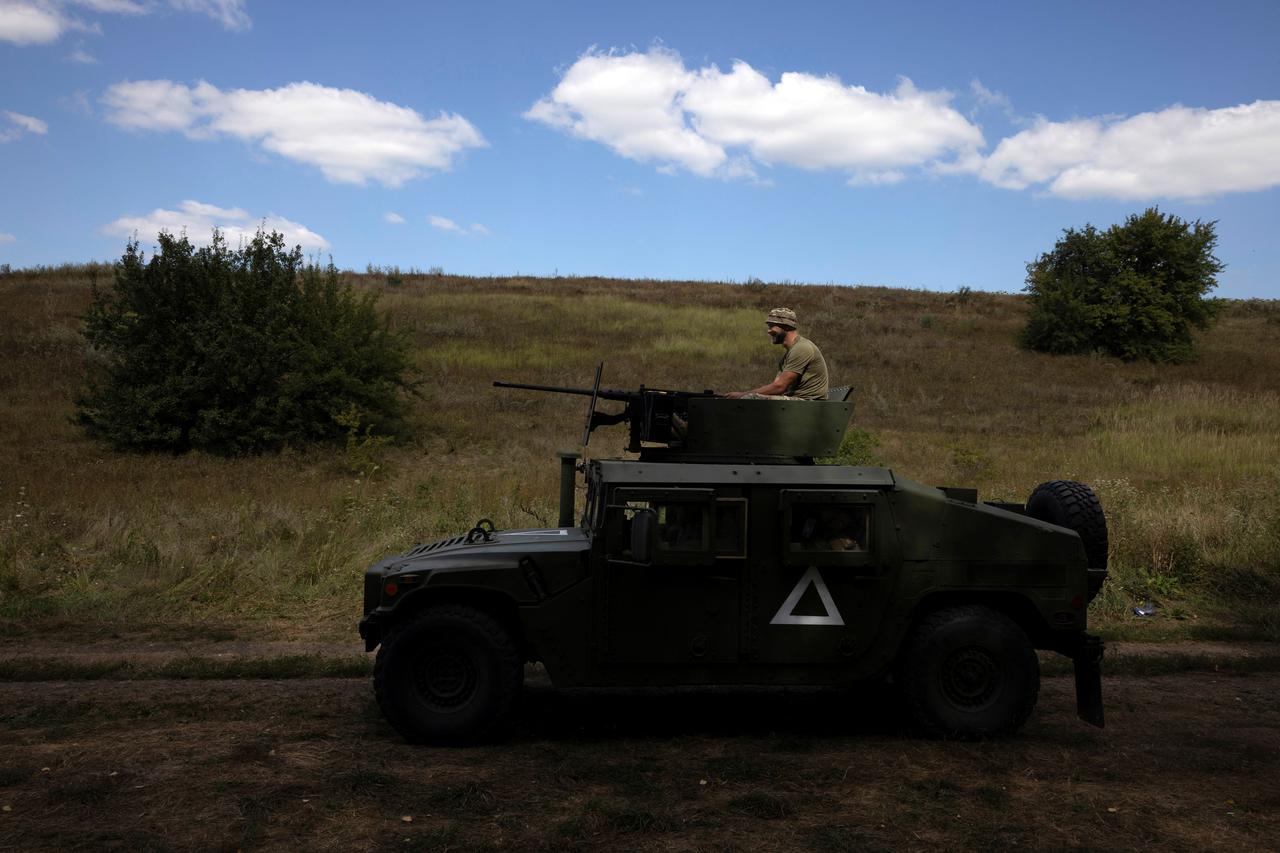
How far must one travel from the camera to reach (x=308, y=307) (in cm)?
2178

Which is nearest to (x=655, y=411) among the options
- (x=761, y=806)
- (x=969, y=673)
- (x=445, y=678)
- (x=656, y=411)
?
(x=656, y=411)

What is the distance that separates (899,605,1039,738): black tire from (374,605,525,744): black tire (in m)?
2.55

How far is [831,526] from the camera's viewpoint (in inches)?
262

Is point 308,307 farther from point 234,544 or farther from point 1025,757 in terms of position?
point 1025,757

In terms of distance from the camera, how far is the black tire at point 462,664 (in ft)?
21.1

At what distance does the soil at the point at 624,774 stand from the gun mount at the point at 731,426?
6.14ft

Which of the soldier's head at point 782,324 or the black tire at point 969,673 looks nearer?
the black tire at point 969,673

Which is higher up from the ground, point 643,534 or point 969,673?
point 643,534

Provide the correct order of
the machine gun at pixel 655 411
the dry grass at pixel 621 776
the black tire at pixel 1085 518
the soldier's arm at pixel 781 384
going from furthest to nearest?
the soldier's arm at pixel 781 384 → the machine gun at pixel 655 411 → the black tire at pixel 1085 518 → the dry grass at pixel 621 776

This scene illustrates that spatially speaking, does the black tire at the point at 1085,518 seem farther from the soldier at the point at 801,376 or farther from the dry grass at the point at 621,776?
the soldier at the point at 801,376

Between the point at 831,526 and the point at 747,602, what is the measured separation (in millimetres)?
724

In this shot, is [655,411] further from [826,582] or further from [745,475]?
[826,582]

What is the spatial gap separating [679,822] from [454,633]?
1.95m

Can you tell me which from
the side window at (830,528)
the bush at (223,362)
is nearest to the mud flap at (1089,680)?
the side window at (830,528)
